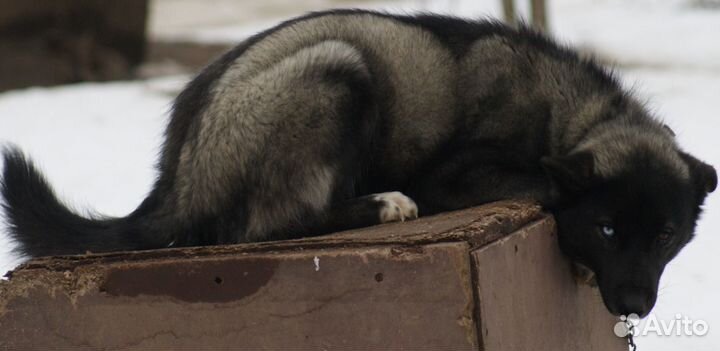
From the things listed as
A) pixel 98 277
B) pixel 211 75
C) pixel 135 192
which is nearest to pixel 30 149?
pixel 135 192

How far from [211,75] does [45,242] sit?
779 millimetres

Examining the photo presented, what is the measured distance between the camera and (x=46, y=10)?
11.4m

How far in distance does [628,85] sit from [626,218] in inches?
48.1

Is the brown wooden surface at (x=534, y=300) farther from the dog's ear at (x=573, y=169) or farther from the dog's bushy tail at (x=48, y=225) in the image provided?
the dog's bushy tail at (x=48, y=225)

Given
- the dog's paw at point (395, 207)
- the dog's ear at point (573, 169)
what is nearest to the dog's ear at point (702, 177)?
the dog's ear at point (573, 169)

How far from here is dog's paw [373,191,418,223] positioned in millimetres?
3914

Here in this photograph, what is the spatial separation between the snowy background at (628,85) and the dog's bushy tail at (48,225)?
0.40 ft

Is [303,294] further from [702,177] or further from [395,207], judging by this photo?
[702,177]

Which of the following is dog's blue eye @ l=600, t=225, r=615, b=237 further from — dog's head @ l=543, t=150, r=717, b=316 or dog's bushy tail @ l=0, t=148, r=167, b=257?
dog's bushy tail @ l=0, t=148, r=167, b=257

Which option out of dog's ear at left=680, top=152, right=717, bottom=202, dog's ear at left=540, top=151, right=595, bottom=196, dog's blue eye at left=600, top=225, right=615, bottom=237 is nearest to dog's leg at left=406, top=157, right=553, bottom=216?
dog's ear at left=540, top=151, right=595, bottom=196

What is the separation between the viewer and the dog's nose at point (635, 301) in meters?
3.59

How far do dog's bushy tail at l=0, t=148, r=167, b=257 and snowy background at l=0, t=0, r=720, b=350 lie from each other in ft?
0.40

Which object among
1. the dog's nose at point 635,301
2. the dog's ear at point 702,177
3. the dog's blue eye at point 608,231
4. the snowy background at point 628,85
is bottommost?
the dog's nose at point 635,301

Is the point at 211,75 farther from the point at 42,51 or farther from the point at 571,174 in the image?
the point at 42,51
